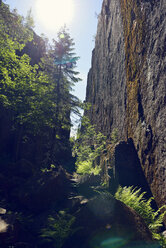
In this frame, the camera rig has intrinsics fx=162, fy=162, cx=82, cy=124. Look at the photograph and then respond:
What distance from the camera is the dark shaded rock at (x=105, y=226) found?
4.11 m

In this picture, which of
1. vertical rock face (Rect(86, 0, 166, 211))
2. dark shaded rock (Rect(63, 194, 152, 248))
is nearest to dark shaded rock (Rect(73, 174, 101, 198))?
vertical rock face (Rect(86, 0, 166, 211))

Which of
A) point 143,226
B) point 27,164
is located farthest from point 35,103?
point 143,226

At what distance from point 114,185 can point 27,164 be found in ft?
19.4

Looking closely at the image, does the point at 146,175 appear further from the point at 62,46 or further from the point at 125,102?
the point at 62,46

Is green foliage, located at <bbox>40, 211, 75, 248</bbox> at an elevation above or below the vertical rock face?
below

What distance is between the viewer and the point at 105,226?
14.3 feet

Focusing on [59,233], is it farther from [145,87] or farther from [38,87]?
[38,87]

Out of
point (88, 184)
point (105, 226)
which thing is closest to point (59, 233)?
point (105, 226)

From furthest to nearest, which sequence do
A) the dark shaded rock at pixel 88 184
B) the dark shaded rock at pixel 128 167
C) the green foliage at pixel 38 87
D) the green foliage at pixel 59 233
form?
the green foliage at pixel 38 87
the dark shaded rock at pixel 88 184
the dark shaded rock at pixel 128 167
the green foliage at pixel 59 233

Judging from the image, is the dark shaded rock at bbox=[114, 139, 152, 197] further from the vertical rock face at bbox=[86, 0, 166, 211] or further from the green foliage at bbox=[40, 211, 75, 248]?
the green foliage at bbox=[40, 211, 75, 248]

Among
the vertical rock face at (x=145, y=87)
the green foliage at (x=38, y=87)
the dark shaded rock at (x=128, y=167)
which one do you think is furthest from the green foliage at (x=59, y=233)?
the green foliage at (x=38, y=87)

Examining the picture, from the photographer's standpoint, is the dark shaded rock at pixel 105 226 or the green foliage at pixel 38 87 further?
the green foliage at pixel 38 87

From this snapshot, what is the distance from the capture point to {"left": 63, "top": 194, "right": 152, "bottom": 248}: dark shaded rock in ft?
13.5

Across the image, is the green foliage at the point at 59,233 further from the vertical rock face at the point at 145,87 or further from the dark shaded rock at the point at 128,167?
the dark shaded rock at the point at 128,167
